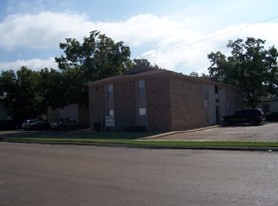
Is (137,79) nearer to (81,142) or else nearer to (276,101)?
(81,142)

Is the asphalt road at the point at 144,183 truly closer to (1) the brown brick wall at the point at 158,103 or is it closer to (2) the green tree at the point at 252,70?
(1) the brown brick wall at the point at 158,103

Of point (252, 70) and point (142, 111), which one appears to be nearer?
point (142, 111)

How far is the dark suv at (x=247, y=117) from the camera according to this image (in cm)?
4356

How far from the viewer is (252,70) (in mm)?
60531

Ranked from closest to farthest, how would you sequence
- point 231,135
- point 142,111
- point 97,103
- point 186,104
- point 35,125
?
point 231,135, point 142,111, point 186,104, point 97,103, point 35,125

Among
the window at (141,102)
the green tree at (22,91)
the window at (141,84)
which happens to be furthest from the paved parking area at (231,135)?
the green tree at (22,91)

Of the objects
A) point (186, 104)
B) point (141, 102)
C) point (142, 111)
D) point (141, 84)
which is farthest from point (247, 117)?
point (141, 84)

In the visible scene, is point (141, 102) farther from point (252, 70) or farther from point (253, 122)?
point (252, 70)

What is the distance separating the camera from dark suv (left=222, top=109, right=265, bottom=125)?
143ft

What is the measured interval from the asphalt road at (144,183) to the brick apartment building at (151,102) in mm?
23485

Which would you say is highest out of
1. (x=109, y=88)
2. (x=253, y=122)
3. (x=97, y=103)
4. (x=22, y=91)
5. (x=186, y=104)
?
(x=22, y=91)

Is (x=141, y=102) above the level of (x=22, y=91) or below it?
below

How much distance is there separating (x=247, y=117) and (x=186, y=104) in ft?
25.1

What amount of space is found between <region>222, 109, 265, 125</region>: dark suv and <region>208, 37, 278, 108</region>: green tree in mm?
16591
